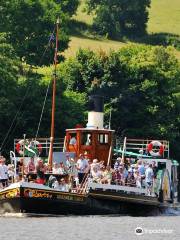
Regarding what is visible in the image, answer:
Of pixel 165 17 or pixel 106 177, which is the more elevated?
pixel 165 17

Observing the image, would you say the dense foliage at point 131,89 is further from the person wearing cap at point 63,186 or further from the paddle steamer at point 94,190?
the person wearing cap at point 63,186

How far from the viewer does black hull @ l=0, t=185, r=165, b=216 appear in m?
55.1

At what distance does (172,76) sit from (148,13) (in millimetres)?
76098

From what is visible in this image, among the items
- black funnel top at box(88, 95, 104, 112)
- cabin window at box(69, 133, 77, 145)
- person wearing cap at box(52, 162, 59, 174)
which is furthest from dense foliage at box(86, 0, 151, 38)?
person wearing cap at box(52, 162, 59, 174)

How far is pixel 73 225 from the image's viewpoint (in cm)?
5059

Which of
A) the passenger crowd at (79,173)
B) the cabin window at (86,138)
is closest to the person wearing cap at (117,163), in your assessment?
the passenger crowd at (79,173)

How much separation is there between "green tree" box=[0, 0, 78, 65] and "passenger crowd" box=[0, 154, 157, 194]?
160 feet

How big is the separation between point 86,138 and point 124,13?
123602 mm

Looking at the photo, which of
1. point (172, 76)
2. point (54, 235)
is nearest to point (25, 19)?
point (172, 76)

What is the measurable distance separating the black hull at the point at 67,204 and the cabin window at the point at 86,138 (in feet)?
15.3

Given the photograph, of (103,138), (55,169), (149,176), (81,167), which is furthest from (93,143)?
(55,169)

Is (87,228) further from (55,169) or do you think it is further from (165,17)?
(165,17)

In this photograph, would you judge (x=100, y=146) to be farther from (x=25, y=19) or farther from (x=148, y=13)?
(x=148, y=13)

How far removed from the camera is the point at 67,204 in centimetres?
5597
